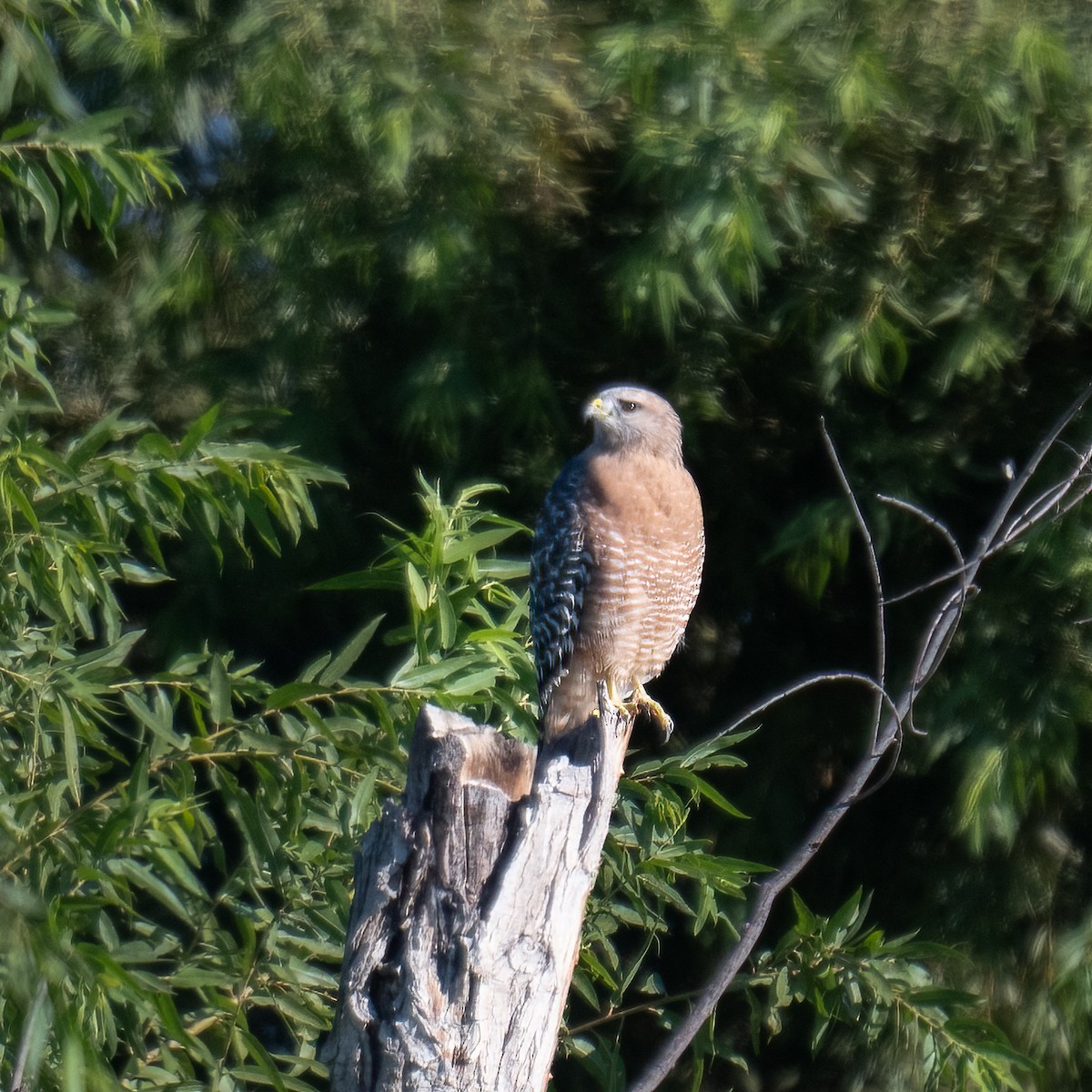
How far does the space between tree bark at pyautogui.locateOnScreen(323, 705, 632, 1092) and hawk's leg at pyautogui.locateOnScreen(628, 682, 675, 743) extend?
143cm

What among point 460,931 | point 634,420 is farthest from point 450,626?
point 634,420

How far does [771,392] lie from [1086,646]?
1.02 metres

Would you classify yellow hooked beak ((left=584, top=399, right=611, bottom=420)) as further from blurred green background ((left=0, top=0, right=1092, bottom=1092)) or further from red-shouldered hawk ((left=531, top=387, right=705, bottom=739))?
blurred green background ((left=0, top=0, right=1092, bottom=1092))

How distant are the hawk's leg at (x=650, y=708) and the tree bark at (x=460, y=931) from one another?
1.43 m

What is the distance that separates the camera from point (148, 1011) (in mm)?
2086

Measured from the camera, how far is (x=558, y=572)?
373cm

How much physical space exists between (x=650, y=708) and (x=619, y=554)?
429 mm

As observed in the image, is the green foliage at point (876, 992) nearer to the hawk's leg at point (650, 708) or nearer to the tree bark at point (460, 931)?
the hawk's leg at point (650, 708)

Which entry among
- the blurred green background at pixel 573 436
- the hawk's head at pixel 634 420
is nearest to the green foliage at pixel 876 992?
→ the blurred green background at pixel 573 436

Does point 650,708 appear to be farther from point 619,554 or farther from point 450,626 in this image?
point 450,626

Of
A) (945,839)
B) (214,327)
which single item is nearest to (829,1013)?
(945,839)

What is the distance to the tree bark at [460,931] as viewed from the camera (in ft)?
5.75

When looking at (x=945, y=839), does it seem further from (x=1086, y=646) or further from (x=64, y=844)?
(x=64, y=844)

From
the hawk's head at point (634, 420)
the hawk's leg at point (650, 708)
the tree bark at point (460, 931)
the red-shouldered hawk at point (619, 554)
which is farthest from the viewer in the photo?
the red-shouldered hawk at point (619, 554)
